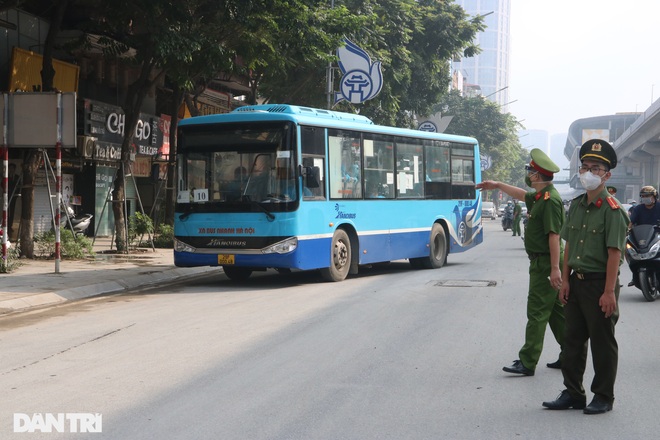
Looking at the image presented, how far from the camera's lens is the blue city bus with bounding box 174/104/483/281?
15.4 m

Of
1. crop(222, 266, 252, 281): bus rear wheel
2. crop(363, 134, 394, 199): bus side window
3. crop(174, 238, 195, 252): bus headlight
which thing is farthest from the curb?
crop(363, 134, 394, 199): bus side window

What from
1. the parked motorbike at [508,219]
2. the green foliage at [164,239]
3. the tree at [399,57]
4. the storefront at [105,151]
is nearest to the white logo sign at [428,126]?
the tree at [399,57]

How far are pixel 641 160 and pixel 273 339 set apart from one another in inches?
3284

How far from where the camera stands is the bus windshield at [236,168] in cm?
1534

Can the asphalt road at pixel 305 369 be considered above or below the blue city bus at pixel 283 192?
below

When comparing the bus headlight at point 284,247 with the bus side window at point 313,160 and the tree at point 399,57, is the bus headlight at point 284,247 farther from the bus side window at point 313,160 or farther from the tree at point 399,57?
the tree at point 399,57

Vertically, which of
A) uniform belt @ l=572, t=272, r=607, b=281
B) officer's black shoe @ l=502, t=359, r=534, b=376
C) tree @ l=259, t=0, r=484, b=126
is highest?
tree @ l=259, t=0, r=484, b=126

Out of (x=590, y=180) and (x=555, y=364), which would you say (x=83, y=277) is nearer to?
(x=555, y=364)

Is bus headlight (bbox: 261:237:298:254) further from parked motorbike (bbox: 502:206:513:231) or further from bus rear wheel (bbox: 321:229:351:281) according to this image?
parked motorbike (bbox: 502:206:513:231)

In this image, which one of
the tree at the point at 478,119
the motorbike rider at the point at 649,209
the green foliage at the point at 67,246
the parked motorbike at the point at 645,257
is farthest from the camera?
the tree at the point at 478,119

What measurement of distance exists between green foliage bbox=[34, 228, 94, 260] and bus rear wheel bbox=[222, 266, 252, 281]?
400 cm

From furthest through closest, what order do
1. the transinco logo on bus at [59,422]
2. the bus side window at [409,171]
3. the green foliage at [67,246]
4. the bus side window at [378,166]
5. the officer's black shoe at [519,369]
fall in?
the green foliage at [67,246]
the bus side window at [409,171]
the bus side window at [378,166]
the officer's black shoe at [519,369]
the transinco logo on bus at [59,422]

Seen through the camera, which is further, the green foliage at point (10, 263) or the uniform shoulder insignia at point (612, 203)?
the green foliage at point (10, 263)

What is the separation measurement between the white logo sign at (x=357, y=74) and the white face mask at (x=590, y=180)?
68.1 feet
